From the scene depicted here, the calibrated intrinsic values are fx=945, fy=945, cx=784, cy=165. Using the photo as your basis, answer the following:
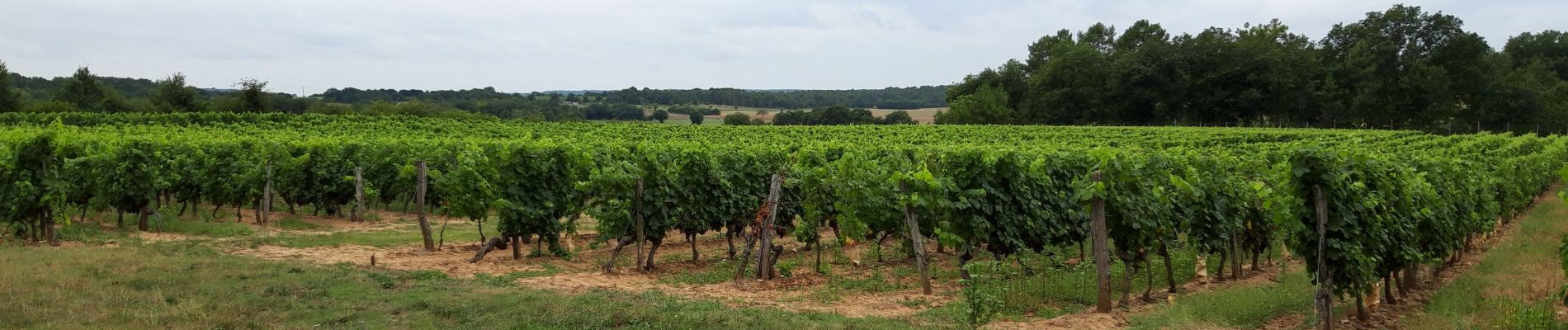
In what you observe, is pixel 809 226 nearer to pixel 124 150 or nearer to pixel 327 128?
pixel 124 150

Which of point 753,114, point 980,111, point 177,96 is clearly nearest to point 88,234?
point 177,96

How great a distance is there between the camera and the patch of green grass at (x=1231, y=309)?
8945 millimetres

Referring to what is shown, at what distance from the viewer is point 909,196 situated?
413 inches

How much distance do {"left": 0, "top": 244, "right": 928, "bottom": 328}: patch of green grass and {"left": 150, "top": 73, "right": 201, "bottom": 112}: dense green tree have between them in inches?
2507

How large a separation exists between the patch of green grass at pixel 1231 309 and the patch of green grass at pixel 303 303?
7.97 feet

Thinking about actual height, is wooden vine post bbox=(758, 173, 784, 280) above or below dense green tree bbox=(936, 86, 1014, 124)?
below

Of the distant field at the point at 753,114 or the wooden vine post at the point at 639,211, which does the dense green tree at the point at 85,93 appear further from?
the wooden vine post at the point at 639,211

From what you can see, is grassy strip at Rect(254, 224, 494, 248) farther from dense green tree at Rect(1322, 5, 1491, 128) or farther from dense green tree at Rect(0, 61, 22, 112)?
dense green tree at Rect(1322, 5, 1491, 128)

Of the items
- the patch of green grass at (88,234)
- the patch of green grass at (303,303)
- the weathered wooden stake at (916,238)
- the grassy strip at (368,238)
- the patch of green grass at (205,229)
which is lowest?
the grassy strip at (368,238)

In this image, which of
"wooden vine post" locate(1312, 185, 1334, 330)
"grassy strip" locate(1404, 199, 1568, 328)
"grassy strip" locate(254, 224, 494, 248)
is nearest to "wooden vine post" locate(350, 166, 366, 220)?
"grassy strip" locate(254, 224, 494, 248)

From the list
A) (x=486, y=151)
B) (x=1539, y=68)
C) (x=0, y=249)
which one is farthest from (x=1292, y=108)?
(x=0, y=249)

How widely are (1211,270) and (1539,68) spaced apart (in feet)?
326

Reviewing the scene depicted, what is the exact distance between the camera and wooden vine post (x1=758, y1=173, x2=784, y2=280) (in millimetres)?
11359

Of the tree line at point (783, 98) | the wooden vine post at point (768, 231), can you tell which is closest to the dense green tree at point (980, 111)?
the tree line at point (783, 98)
